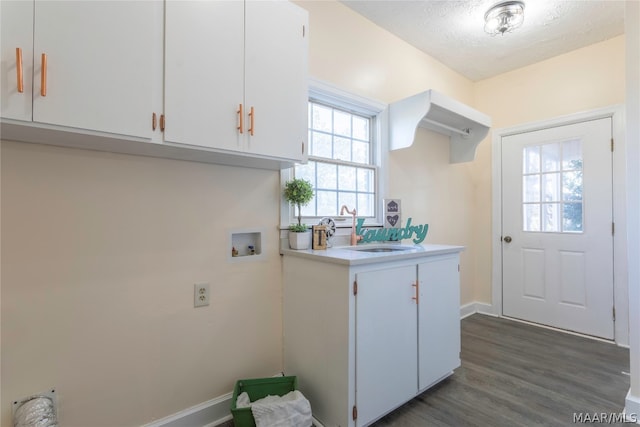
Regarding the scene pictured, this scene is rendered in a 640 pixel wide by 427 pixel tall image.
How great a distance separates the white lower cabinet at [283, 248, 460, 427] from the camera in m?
1.51

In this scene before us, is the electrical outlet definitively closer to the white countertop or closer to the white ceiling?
the white countertop

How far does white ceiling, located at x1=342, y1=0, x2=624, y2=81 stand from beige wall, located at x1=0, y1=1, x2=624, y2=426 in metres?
0.49

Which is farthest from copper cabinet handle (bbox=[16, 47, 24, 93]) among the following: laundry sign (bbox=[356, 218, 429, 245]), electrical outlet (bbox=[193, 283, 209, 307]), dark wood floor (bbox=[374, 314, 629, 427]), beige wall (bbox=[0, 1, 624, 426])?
dark wood floor (bbox=[374, 314, 629, 427])

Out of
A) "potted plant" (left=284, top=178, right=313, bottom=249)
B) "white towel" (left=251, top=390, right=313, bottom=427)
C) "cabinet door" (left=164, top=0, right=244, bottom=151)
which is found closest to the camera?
"cabinet door" (left=164, top=0, right=244, bottom=151)

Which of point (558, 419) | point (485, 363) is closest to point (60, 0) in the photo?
point (558, 419)

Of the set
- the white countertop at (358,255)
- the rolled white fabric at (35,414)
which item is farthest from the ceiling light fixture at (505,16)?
the rolled white fabric at (35,414)

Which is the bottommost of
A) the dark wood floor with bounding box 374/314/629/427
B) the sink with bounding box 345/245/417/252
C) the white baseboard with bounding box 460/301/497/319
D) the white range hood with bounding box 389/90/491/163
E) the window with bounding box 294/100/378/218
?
the dark wood floor with bounding box 374/314/629/427

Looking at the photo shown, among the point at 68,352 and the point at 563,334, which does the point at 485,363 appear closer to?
the point at 563,334

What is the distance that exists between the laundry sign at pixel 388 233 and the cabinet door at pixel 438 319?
0.32 metres

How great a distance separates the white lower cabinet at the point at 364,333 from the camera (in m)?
1.51

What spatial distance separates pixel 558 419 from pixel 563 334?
1628 millimetres

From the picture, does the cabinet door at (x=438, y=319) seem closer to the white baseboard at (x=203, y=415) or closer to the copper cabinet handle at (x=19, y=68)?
the white baseboard at (x=203, y=415)

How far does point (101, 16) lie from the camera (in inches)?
43.3

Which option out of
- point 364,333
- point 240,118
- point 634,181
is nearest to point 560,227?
point 634,181
